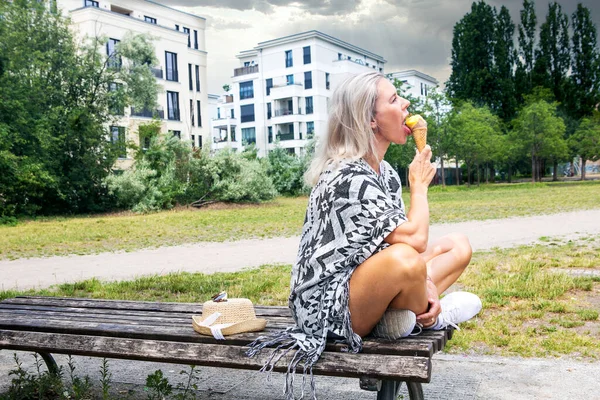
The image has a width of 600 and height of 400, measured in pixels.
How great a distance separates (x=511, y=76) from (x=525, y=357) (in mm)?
64648

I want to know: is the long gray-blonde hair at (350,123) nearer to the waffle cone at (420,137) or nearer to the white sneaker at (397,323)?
the waffle cone at (420,137)

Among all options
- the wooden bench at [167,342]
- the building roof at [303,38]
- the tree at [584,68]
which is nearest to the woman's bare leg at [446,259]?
the wooden bench at [167,342]

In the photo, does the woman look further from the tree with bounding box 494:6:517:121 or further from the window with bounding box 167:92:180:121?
the tree with bounding box 494:6:517:121

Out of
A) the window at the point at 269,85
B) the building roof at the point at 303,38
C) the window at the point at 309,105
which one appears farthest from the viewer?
the window at the point at 269,85

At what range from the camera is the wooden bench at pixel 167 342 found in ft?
8.95

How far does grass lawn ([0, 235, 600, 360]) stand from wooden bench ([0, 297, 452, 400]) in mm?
2095

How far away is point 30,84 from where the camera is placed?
1023 inches

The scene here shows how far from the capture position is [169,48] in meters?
49.3

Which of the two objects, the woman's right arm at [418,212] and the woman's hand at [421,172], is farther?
the woman's hand at [421,172]

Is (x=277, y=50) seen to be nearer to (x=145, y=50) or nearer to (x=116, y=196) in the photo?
(x=145, y=50)

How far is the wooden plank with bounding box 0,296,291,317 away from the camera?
389cm

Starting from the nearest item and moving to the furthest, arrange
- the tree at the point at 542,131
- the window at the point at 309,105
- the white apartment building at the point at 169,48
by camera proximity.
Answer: the white apartment building at the point at 169,48, the tree at the point at 542,131, the window at the point at 309,105

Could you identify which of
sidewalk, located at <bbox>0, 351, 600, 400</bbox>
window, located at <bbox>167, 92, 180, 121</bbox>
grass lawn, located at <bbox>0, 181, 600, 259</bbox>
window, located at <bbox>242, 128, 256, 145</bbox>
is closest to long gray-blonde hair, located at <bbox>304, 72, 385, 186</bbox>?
sidewalk, located at <bbox>0, 351, 600, 400</bbox>

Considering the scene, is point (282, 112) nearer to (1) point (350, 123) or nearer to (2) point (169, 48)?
(2) point (169, 48)
